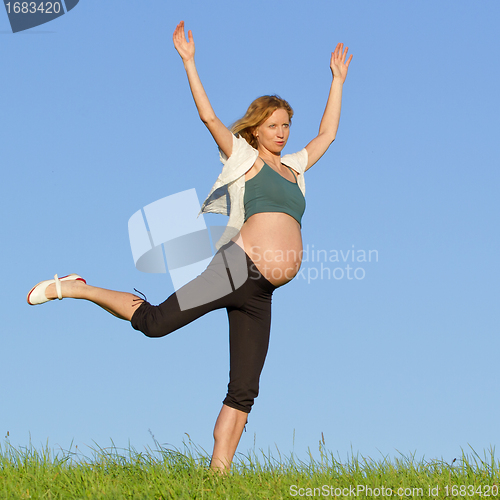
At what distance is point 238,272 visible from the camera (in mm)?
4078

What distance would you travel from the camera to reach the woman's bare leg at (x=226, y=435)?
13.0 feet

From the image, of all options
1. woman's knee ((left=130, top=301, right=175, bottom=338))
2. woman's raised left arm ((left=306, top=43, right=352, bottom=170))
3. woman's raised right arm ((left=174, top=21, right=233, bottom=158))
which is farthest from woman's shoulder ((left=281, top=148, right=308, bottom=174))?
woman's knee ((left=130, top=301, right=175, bottom=338))

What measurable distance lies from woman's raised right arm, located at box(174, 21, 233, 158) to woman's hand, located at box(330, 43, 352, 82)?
1.57 metres

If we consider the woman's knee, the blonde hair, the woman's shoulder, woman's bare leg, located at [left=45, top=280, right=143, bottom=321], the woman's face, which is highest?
the blonde hair

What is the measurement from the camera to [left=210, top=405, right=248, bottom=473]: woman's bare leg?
3.98 m

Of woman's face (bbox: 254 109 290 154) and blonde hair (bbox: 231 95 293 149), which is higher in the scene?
blonde hair (bbox: 231 95 293 149)

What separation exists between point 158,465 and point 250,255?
159 centimetres

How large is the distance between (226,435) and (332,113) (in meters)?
2.91

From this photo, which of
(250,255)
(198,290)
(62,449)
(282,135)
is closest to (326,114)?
(282,135)

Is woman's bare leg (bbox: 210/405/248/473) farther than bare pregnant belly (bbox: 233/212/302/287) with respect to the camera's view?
No

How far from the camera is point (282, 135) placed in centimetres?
459

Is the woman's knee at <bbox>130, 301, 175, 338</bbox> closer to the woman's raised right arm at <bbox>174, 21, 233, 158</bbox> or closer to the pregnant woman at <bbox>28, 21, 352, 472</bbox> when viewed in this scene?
the pregnant woman at <bbox>28, 21, 352, 472</bbox>

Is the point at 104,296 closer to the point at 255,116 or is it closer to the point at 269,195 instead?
the point at 269,195

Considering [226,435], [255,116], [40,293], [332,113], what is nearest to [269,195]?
[255,116]
